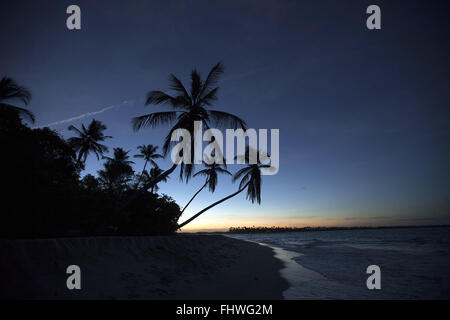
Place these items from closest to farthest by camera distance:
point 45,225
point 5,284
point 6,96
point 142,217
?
point 5,284 → point 45,225 → point 142,217 → point 6,96

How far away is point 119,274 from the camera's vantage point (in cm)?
405

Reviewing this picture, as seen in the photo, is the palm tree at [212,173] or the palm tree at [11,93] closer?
the palm tree at [11,93]

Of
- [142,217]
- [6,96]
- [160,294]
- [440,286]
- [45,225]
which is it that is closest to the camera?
[160,294]

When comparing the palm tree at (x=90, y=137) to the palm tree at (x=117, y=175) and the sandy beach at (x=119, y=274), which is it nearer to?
the palm tree at (x=117, y=175)

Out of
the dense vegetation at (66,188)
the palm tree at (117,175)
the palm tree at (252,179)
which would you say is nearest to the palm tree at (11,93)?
the dense vegetation at (66,188)

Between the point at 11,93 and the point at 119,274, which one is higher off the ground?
the point at 11,93

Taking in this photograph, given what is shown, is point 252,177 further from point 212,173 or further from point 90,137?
point 90,137

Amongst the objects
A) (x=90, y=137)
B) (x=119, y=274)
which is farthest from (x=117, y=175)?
(x=119, y=274)

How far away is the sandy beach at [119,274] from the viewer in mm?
3119

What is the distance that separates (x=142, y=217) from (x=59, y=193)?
13.5ft

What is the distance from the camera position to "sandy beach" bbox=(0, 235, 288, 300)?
312 centimetres
